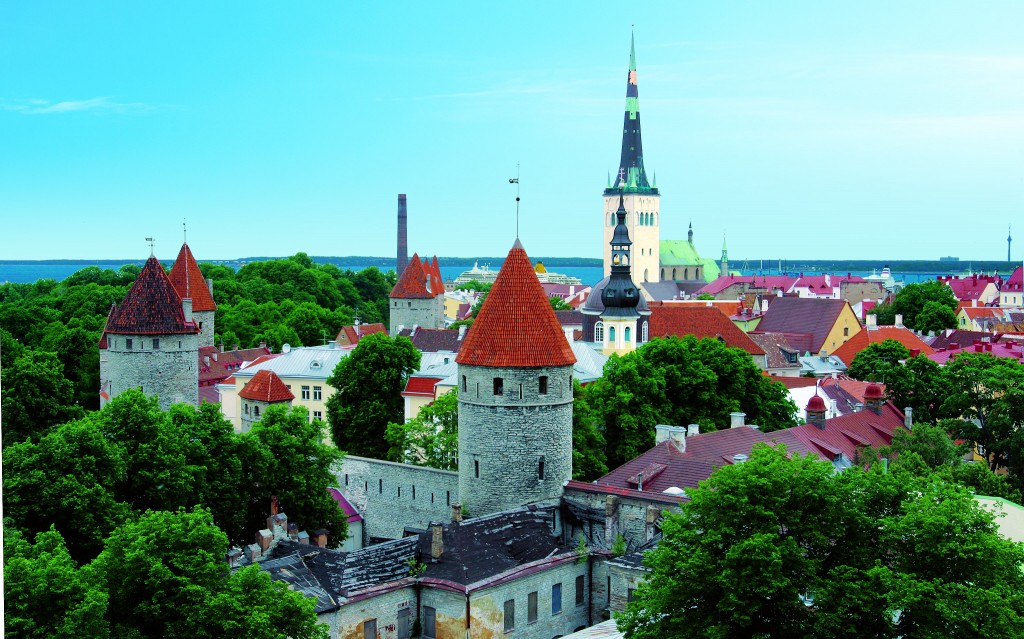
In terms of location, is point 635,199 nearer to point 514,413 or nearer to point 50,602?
point 514,413

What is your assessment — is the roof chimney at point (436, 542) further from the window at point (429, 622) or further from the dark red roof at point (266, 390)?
the dark red roof at point (266, 390)

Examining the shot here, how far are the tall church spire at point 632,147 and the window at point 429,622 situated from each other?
122378 millimetres

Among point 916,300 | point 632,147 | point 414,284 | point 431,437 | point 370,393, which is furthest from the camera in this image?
point 632,147

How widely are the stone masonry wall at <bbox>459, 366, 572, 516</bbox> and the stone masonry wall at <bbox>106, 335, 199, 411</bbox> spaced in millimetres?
19021

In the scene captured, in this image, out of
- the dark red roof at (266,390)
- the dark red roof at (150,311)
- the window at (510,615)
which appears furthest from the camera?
the dark red roof at (266,390)

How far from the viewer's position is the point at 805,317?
87500mm

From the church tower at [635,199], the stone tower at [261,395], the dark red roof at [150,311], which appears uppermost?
the church tower at [635,199]

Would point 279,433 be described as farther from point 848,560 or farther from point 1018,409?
point 1018,409

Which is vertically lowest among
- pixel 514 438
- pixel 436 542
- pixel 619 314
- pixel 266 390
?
pixel 436 542

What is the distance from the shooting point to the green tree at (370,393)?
4975cm

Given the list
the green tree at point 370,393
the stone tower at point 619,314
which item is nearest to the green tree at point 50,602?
the green tree at point 370,393

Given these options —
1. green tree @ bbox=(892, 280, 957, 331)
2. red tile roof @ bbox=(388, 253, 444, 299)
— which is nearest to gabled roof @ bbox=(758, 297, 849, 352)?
green tree @ bbox=(892, 280, 957, 331)

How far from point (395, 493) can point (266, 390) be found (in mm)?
13793

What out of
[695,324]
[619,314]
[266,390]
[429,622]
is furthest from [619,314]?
[429,622]
